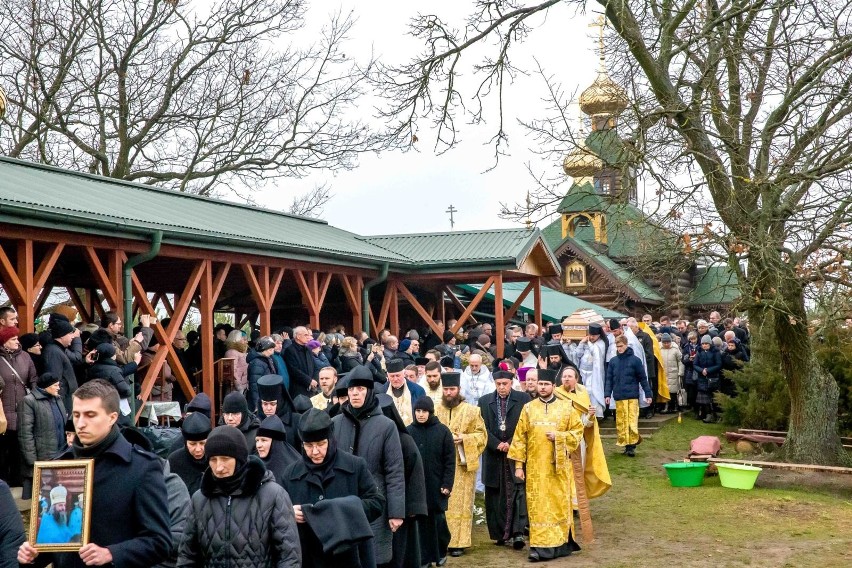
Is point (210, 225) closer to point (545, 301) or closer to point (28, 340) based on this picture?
point (28, 340)

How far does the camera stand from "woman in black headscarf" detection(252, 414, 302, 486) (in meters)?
6.92

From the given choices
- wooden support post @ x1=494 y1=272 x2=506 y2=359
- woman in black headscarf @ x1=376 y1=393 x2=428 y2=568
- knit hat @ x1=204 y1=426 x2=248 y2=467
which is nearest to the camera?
knit hat @ x1=204 y1=426 x2=248 y2=467

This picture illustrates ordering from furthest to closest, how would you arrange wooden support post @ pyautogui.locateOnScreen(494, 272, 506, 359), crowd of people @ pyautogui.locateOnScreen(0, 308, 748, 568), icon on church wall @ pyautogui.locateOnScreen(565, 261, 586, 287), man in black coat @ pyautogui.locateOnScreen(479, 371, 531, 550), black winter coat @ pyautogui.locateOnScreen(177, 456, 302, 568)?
1. icon on church wall @ pyautogui.locateOnScreen(565, 261, 586, 287)
2. wooden support post @ pyautogui.locateOnScreen(494, 272, 506, 359)
3. man in black coat @ pyautogui.locateOnScreen(479, 371, 531, 550)
4. black winter coat @ pyautogui.locateOnScreen(177, 456, 302, 568)
5. crowd of people @ pyautogui.locateOnScreen(0, 308, 748, 568)

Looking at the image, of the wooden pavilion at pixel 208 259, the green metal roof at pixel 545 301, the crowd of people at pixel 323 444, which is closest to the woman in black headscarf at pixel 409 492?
the crowd of people at pixel 323 444

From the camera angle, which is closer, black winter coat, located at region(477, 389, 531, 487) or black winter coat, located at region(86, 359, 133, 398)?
black winter coat, located at region(86, 359, 133, 398)

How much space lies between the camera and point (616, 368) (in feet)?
53.5

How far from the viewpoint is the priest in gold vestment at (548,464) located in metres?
10.0

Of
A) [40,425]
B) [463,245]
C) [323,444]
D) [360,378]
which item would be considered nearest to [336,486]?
[323,444]

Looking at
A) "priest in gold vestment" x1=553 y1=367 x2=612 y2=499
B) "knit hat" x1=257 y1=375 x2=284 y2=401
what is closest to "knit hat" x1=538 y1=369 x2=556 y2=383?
"priest in gold vestment" x1=553 y1=367 x2=612 y2=499

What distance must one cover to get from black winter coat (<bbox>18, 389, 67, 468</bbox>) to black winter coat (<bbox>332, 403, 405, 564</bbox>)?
325 centimetres

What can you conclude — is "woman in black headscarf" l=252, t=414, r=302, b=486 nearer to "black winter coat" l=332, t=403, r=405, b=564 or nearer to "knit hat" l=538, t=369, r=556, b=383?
"black winter coat" l=332, t=403, r=405, b=564

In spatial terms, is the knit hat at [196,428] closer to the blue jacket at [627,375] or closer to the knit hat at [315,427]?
the knit hat at [315,427]

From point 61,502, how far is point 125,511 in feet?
0.90

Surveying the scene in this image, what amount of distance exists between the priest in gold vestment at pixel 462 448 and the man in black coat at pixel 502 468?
276 millimetres
